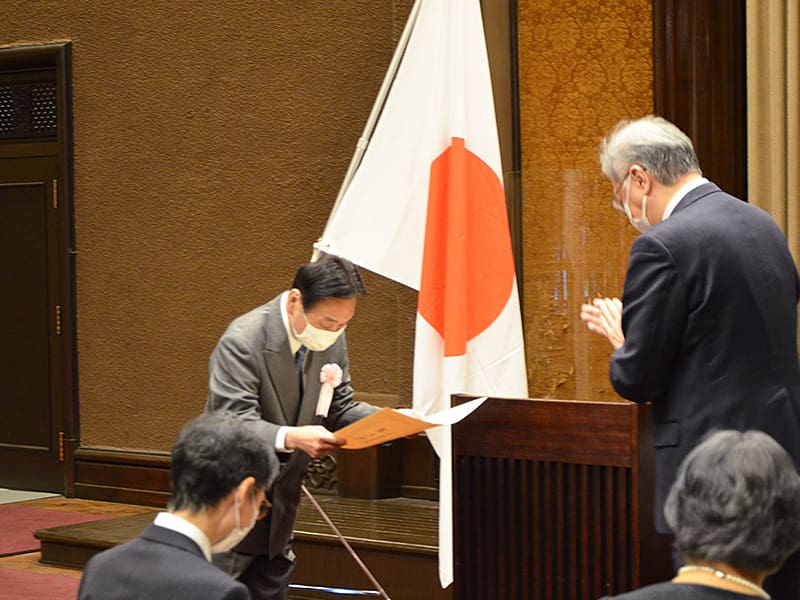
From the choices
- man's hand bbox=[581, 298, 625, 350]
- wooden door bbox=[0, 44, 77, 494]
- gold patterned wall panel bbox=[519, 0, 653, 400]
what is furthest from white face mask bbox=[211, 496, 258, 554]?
wooden door bbox=[0, 44, 77, 494]

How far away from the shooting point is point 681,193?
2.89 metres

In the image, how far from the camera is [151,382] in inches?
277

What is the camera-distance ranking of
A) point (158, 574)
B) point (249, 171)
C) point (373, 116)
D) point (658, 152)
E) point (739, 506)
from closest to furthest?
1. point (739, 506)
2. point (158, 574)
3. point (658, 152)
4. point (373, 116)
5. point (249, 171)

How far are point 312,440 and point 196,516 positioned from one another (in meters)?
0.87

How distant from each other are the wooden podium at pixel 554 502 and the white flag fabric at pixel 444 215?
1.76 ft

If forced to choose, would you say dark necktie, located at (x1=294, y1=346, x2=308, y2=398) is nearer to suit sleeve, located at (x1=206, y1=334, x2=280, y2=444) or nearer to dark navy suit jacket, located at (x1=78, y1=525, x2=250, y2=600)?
suit sleeve, located at (x1=206, y1=334, x2=280, y2=444)

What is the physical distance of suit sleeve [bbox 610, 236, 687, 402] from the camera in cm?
272

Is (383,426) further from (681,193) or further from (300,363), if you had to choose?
(681,193)

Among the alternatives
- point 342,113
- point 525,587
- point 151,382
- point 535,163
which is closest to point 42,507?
point 151,382

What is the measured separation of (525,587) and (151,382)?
4119 millimetres

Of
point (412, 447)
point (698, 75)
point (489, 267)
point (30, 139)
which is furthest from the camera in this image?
point (30, 139)

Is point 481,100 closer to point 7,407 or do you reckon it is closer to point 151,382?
point 151,382

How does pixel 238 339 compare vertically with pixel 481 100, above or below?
below

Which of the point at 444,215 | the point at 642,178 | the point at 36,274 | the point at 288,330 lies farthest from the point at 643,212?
the point at 36,274
